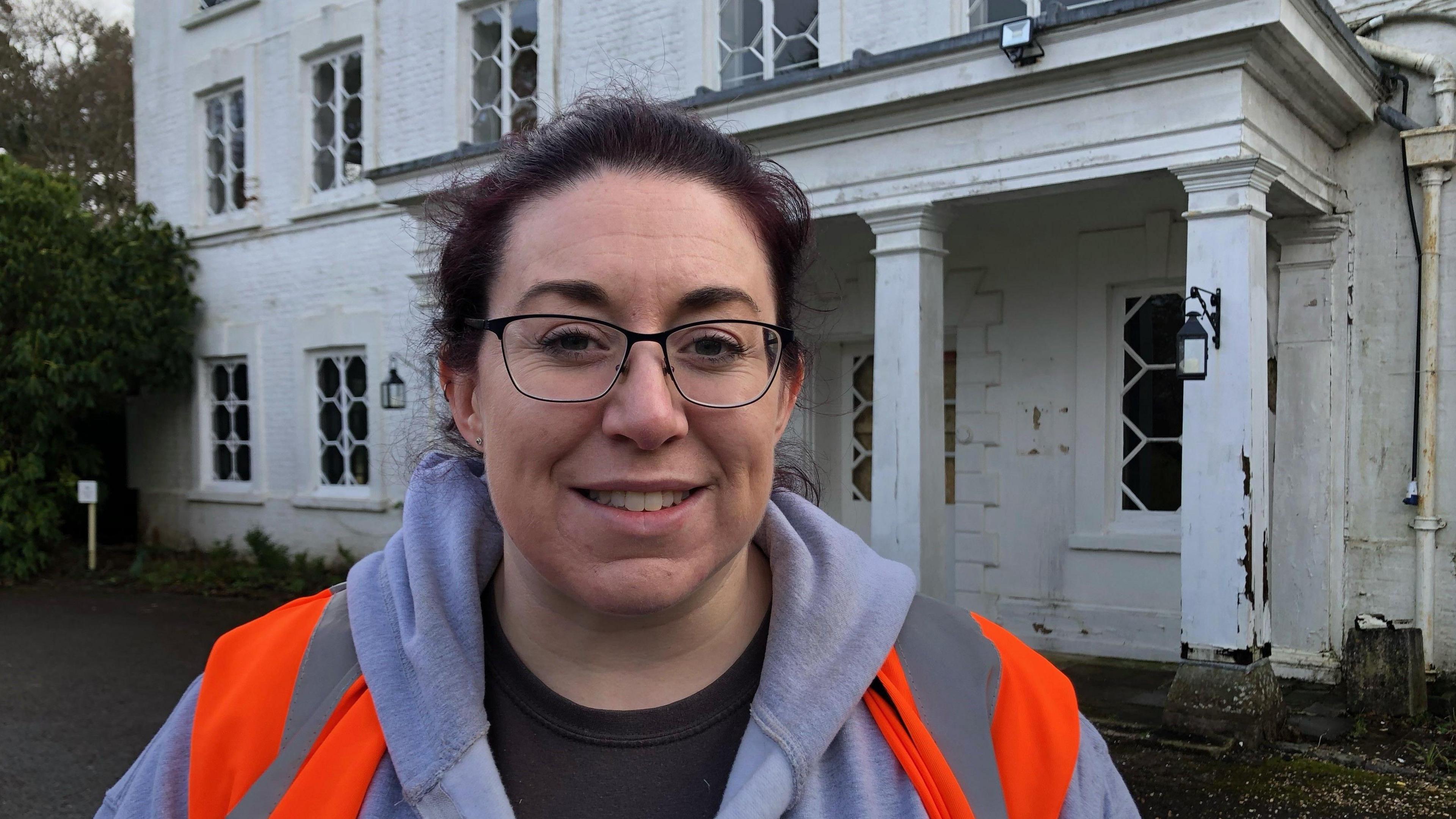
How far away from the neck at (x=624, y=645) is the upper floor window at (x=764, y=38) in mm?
7167

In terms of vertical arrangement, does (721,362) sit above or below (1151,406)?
above

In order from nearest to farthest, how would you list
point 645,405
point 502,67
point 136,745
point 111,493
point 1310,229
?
point 645,405 → point 136,745 → point 1310,229 → point 502,67 → point 111,493

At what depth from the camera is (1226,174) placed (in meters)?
5.30

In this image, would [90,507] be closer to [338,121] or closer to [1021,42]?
[338,121]

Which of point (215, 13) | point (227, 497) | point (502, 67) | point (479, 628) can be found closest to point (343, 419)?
point (227, 497)

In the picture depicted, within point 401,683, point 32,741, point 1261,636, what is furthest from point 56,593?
point 401,683

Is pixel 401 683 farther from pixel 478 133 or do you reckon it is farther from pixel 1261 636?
pixel 478 133

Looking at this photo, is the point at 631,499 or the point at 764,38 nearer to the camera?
the point at 631,499

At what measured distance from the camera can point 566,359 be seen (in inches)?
55.7

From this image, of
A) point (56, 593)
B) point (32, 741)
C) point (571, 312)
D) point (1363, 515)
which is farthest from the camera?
point (56, 593)

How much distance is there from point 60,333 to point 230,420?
6.71 feet

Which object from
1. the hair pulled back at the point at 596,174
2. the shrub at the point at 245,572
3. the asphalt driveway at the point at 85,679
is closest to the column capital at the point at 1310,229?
the hair pulled back at the point at 596,174

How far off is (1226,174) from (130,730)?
6531mm

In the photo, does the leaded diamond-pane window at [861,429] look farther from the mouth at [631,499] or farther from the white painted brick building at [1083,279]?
the mouth at [631,499]
